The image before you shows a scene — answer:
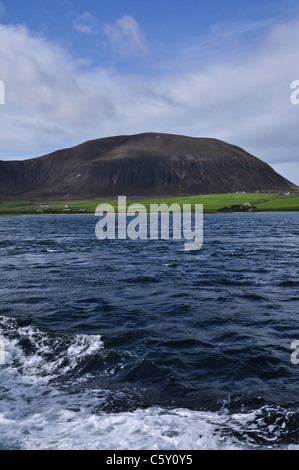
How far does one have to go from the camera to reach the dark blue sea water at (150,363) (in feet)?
28.9

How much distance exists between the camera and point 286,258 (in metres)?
35.7

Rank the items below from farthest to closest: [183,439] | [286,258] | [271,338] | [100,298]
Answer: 1. [286,258]
2. [100,298]
3. [271,338]
4. [183,439]

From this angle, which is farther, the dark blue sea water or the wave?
the dark blue sea water

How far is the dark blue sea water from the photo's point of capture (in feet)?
28.9

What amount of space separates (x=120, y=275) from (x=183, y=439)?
20.3 m

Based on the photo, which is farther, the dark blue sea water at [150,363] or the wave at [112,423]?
the dark blue sea water at [150,363]

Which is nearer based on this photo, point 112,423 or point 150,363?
point 112,423

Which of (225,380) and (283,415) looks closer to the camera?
(283,415)

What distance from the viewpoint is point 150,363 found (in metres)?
12.7

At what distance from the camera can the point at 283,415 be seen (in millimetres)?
9352

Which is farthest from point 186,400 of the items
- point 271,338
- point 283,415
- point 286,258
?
point 286,258
